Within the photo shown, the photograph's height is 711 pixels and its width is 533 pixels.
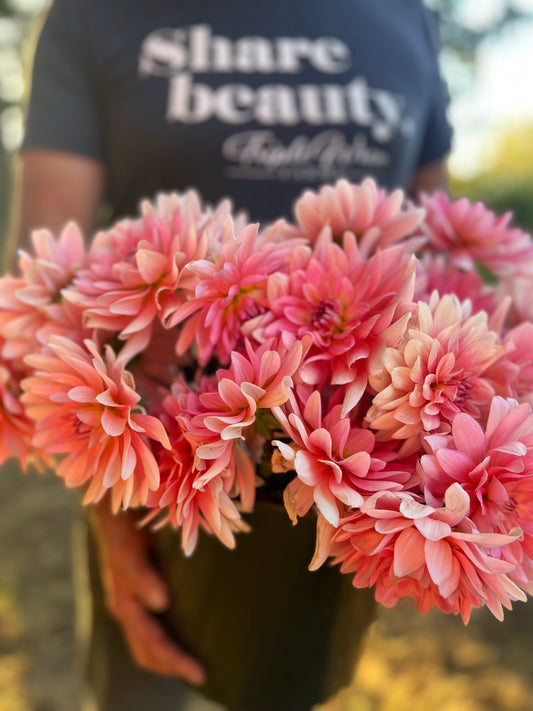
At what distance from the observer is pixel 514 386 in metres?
0.44

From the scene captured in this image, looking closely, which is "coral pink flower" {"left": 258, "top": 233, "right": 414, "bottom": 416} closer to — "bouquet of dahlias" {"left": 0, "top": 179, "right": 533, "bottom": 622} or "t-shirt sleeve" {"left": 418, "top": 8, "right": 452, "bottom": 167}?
"bouquet of dahlias" {"left": 0, "top": 179, "right": 533, "bottom": 622}

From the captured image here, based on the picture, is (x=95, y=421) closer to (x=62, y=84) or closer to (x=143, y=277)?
(x=143, y=277)

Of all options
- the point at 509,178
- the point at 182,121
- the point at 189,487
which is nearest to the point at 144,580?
the point at 189,487

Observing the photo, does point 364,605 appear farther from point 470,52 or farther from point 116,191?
point 470,52

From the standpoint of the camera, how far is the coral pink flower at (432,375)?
0.38 metres

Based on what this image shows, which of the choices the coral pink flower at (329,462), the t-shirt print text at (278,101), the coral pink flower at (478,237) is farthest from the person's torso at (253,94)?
the coral pink flower at (329,462)

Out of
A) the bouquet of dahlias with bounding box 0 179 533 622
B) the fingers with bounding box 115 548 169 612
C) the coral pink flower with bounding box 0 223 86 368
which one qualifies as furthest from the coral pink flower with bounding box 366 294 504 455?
the fingers with bounding box 115 548 169 612

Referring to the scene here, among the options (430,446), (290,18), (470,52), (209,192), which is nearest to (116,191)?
(209,192)

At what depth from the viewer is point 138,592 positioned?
2.36 ft

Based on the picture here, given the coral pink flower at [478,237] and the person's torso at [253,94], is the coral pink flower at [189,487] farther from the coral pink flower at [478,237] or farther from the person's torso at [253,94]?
the person's torso at [253,94]

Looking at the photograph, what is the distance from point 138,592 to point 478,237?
540mm

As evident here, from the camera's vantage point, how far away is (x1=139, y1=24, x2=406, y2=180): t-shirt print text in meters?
0.88

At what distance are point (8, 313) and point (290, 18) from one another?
69 centimetres

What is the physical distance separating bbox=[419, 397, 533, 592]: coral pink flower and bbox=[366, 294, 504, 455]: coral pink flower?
0.07ft
